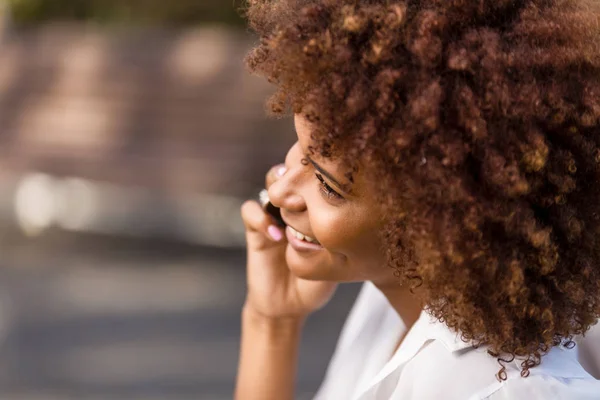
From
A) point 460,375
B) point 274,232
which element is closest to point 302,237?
point 274,232

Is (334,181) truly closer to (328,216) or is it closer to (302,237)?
(328,216)

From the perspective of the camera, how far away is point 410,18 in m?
1.18

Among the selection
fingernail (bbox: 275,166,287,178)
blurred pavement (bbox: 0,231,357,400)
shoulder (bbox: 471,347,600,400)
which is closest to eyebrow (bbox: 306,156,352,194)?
fingernail (bbox: 275,166,287,178)

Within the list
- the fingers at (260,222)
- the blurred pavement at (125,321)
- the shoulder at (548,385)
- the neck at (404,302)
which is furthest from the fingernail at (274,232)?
the blurred pavement at (125,321)

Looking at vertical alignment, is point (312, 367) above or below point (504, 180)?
above

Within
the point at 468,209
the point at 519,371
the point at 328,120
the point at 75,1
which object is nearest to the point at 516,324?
the point at 519,371

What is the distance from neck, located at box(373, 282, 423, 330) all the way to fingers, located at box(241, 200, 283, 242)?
26 cm

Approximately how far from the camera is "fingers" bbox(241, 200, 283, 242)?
1724 mm

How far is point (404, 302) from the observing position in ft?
5.26

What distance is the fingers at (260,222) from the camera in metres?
1.72

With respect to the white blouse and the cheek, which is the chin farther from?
the white blouse

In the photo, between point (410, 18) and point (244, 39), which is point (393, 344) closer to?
point (410, 18)

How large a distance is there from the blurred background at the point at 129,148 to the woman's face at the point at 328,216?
349cm

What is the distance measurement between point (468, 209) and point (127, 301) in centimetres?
391
